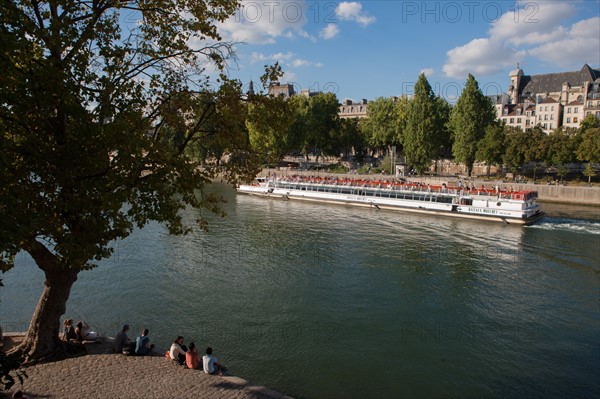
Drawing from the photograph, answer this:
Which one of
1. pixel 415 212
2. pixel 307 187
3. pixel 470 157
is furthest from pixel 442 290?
pixel 470 157

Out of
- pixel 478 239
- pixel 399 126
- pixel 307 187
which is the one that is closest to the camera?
pixel 478 239

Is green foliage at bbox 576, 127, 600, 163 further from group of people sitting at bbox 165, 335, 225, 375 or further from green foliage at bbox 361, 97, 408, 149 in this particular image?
group of people sitting at bbox 165, 335, 225, 375

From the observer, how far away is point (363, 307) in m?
21.0

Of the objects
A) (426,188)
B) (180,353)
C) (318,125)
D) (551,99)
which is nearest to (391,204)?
(426,188)

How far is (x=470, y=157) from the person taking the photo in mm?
77312

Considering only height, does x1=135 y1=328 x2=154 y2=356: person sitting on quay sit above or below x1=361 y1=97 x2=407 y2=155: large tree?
below

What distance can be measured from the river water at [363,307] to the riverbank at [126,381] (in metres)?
2.49

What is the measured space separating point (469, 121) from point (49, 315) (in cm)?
7400

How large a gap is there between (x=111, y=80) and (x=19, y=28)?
219 centimetres

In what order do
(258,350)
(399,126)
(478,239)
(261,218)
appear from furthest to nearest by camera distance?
(399,126) → (261,218) → (478,239) → (258,350)

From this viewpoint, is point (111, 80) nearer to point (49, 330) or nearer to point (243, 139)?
point (243, 139)

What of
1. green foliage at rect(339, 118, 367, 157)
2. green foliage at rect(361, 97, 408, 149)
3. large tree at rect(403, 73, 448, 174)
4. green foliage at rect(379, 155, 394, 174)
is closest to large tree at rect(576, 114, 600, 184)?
large tree at rect(403, 73, 448, 174)

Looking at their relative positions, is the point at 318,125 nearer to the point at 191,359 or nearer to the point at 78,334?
the point at 78,334

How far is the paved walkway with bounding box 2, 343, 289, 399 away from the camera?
1117 centimetres
